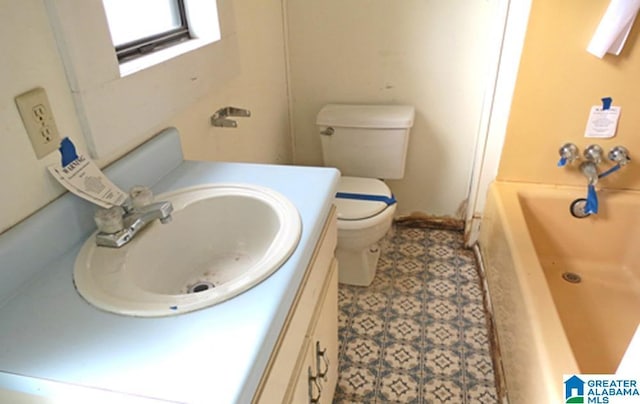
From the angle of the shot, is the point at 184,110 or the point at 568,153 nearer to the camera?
the point at 184,110

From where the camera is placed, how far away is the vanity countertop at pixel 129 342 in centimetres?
60

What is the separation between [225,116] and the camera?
1.50 m

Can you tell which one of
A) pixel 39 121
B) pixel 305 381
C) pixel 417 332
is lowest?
pixel 417 332

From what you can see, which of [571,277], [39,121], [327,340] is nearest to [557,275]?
[571,277]

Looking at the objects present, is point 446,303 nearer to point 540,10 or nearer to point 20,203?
point 540,10

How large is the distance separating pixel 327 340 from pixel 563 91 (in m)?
1.38

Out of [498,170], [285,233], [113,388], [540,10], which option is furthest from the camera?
[498,170]

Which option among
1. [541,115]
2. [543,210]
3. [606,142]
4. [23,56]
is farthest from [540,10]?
[23,56]

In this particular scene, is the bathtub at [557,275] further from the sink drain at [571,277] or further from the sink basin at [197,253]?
the sink basin at [197,253]

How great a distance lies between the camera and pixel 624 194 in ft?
6.15

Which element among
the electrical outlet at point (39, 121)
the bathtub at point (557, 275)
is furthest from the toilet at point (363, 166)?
the electrical outlet at point (39, 121)

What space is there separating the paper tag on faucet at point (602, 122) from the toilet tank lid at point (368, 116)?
726 mm

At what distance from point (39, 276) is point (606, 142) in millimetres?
2020

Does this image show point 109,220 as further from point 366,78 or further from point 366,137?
point 366,78
